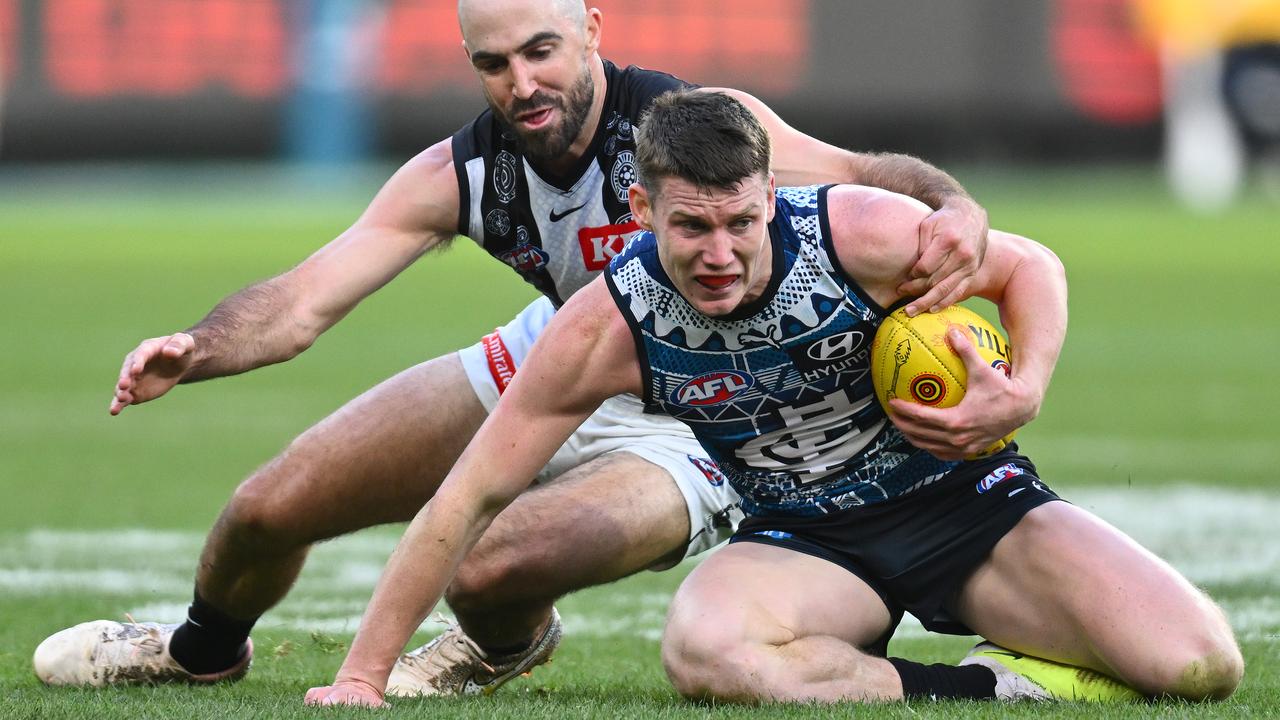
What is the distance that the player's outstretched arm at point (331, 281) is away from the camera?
489cm

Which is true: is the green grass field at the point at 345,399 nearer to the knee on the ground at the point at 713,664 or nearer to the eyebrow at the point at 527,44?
the knee on the ground at the point at 713,664

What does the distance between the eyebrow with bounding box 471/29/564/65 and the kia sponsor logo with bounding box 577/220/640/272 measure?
1.67 feet

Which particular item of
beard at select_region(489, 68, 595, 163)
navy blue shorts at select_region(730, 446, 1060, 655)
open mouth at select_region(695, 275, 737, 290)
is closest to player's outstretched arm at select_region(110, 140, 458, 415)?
beard at select_region(489, 68, 595, 163)

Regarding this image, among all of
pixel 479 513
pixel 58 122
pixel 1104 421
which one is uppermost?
pixel 479 513

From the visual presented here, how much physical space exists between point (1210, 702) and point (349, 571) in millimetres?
3465

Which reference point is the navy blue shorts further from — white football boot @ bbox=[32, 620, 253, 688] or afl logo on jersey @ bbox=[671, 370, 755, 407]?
white football boot @ bbox=[32, 620, 253, 688]

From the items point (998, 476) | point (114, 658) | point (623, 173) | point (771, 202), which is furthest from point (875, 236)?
point (114, 658)

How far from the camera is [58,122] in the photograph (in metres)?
26.4

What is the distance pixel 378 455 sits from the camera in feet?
Result: 17.1

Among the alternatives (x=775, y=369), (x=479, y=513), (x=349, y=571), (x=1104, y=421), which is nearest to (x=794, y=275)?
(x=775, y=369)

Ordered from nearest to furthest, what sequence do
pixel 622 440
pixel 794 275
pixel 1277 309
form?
pixel 794 275 < pixel 622 440 < pixel 1277 309

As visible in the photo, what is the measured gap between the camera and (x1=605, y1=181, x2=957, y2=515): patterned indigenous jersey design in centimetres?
435

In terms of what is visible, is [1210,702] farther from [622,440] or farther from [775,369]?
[622,440]

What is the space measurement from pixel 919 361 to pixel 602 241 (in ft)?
3.67
